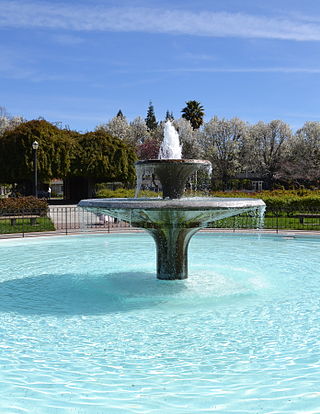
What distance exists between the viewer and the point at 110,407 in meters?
4.05

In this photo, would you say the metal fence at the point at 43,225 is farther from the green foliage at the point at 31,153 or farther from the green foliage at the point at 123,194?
the green foliage at the point at 31,153

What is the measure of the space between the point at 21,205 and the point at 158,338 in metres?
17.5

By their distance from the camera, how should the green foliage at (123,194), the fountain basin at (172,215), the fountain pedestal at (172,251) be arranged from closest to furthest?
1. the fountain basin at (172,215)
2. the fountain pedestal at (172,251)
3. the green foliage at (123,194)

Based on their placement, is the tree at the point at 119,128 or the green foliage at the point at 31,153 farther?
the tree at the point at 119,128

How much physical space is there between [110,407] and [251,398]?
1.29m

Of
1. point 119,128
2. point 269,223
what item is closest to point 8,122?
point 119,128

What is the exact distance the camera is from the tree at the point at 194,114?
6831 cm

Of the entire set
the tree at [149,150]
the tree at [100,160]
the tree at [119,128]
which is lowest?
the tree at [100,160]

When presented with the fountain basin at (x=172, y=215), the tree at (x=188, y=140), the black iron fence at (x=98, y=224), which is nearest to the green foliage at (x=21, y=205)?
the black iron fence at (x=98, y=224)

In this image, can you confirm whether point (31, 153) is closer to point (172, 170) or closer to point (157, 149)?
point (157, 149)

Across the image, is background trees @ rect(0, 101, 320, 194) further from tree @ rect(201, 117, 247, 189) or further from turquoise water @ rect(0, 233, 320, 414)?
turquoise water @ rect(0, 233, 320, 414)

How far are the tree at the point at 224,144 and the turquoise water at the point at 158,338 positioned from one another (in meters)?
47.0

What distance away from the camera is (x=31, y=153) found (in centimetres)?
3647

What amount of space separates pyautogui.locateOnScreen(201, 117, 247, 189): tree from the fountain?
4824 cm
